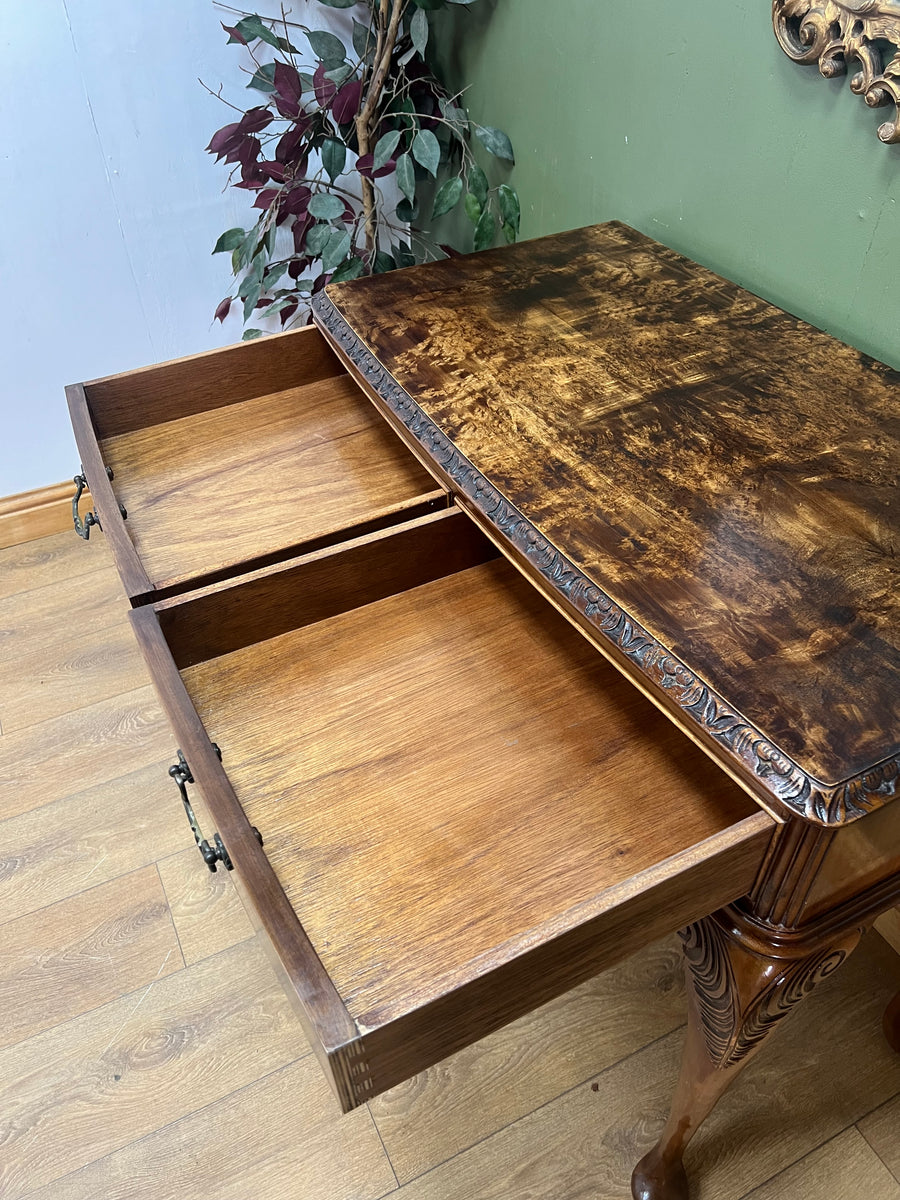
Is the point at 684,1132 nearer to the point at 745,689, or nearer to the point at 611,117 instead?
the point at 745,689

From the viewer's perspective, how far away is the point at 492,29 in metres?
1.38

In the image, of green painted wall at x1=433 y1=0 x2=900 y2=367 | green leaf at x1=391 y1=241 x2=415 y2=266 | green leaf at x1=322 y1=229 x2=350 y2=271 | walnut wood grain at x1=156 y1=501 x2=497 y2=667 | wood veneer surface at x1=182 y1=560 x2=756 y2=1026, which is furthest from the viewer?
green leaf at x1=391 y1=241 x2=415 y2=266

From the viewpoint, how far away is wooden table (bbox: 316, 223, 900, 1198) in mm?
576

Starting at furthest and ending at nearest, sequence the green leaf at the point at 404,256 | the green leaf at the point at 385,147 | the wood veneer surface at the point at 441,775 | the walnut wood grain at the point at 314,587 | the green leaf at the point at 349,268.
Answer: the green leaf at the point at 404,256, the green leaf at the point at 349,268, the green leaf at the point at 385,147, the walnut wood grain at the point at 314,587, the wood veneer surface at the point at 441,775

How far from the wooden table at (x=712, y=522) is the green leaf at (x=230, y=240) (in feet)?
2.06

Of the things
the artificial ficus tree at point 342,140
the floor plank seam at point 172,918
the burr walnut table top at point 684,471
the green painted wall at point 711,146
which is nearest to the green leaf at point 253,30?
the artificial ficus tree at point 342,140

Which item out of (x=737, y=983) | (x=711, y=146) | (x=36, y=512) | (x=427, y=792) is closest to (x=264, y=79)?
(x=711, y=146)

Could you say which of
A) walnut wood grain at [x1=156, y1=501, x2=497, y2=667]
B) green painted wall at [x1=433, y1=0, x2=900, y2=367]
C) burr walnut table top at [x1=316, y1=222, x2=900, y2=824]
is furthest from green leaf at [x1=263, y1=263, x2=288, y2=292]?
walnut wood grain at [x1=156, y1=501, x2=497, y2=667]

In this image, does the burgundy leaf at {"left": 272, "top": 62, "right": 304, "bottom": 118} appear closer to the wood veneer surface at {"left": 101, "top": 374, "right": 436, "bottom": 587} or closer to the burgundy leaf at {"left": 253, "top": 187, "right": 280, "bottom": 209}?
the burgundy leaf at {"left": 253, "top": 187, "right": 280, "bottom": 209}

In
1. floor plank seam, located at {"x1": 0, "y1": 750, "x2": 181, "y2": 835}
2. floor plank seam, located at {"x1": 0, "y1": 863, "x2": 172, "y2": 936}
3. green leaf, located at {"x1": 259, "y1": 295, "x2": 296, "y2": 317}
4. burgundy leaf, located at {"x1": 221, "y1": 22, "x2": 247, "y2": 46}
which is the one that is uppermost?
burgundy leaf, located at {"x1": 221, "y1": 22, "x2": 247, "y2": 46}

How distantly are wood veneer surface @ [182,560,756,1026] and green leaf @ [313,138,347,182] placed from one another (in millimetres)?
892

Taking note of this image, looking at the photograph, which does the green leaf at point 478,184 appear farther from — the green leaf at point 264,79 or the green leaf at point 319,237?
A: the green leaf at point 264,79

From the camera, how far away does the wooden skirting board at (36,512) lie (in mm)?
1848

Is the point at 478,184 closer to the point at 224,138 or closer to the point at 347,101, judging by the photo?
the point at 347,101
